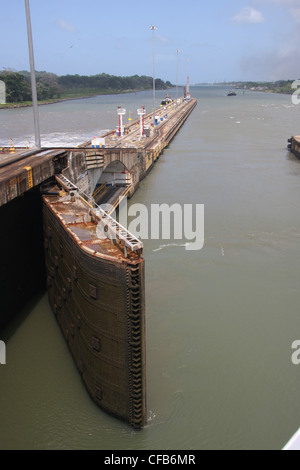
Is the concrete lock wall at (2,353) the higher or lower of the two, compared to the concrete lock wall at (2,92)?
lower

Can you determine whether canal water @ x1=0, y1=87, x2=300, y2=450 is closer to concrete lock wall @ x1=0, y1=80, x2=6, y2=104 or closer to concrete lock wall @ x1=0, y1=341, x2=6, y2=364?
concrete lock wall @ x1=0, y1=341, x2=6, y2=364

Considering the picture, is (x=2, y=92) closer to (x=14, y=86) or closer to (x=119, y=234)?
(x=14, y=86)

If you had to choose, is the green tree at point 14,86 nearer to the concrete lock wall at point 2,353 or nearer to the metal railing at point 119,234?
the concrete lock wall at point 2,353

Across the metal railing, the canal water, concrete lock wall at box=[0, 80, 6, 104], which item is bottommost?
the canal water

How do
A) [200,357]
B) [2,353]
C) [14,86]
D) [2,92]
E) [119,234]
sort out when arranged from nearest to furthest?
[119,234] → [200,357] → [2,353] → [2,92] → [14,86]

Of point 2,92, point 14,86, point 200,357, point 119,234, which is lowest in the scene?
point 200,357

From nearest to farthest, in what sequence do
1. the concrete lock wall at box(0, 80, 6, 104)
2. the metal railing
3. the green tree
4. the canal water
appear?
the metal railing, the canal water, the concrete lock wall at box(0, 80, 6, 104), the green tree

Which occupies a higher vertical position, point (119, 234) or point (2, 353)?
point (119, 234)

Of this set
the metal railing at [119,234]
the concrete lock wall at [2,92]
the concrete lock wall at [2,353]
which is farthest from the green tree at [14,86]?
the metal railing at [119,234]

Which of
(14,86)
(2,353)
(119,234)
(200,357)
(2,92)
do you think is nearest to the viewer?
(119,234)

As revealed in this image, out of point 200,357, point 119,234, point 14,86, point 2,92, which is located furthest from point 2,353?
point 14,86

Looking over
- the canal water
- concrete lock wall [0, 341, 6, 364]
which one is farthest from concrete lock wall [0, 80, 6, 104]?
concrete lock wall [0, 341, 6, 364]
